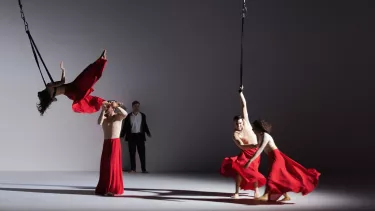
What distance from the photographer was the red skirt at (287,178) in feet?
23.3

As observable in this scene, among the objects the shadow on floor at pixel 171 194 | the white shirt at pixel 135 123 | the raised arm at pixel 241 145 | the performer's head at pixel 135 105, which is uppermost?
the performer's head at pixel 135 105

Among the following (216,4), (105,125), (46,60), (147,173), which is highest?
(216,4)

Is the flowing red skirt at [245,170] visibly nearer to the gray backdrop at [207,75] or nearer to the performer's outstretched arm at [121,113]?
the performer's outstretched arm at [121,113]

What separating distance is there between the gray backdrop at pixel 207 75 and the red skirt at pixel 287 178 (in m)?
4.58

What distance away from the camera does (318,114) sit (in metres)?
11.9

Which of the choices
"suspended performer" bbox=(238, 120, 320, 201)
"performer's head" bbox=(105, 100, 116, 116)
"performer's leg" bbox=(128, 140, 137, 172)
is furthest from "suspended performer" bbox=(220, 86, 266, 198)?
"performer's leg" bbox=(128, 140, 137, 172)

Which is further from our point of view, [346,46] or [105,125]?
[346,46]

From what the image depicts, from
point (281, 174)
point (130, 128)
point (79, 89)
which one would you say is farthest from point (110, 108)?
point (130, 128)

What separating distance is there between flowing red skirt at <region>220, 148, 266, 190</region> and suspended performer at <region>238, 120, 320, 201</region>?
0.42 m

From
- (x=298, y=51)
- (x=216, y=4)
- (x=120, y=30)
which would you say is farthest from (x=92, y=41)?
(x=298, y=51)

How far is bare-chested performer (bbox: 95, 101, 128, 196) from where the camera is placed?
809 cm

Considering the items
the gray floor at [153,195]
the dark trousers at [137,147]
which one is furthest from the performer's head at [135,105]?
the gray floor at [153,195]

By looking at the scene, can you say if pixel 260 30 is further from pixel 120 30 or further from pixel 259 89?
pixel 120 30

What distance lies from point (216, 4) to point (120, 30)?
1923 mm
